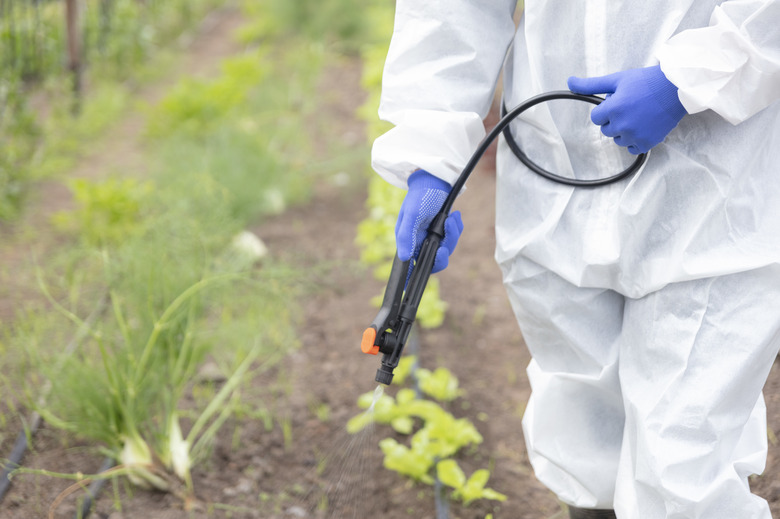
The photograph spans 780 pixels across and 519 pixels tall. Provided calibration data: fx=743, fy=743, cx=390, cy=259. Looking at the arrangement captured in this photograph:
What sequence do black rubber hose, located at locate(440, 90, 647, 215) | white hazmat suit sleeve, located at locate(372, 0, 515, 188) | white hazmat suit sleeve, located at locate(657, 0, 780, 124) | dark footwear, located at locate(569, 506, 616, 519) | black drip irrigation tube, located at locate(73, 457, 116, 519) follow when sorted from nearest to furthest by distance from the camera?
white hazmat suit sleeve, located at locate(657, 0, 780, 124) < black rubber hose, located at locate(440, 90, 647, 215) < white hazmat suit sleeve, located at locate(372, 0, 515, 188) < dark footwear, located at locate(569, 506, 616, 519) < black drip irrigation tube, located at locate(73, 457, 116, 519)

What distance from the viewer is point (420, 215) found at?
136cm

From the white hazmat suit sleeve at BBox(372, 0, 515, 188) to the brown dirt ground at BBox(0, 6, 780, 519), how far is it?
A: 3.10 ft

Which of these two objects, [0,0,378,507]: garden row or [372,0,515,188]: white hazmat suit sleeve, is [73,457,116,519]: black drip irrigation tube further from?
[372,0,515,188]: white hazmat suit sleeve

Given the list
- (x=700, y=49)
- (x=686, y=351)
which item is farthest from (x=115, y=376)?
(x=700, y=49)

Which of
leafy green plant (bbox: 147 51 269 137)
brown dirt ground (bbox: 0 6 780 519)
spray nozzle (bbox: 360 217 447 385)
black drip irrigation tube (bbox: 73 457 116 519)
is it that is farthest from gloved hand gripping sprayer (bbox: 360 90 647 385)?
leafy green plant (bbox: 147 51 269 137)

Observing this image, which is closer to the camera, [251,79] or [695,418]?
[695,418]

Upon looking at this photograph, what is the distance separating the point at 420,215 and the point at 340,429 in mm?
1021

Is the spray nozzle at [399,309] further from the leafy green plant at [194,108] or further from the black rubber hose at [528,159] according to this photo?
the leafy green plant at [194,108]

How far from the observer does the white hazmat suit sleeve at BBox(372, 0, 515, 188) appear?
4.47 ft

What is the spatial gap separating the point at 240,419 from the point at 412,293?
1.05 metres

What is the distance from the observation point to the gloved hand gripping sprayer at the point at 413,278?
1268 millimetres

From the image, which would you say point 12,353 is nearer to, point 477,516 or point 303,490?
point 303,490

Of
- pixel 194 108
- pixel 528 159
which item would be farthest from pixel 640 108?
pixel 194 108

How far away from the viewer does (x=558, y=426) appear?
148 centimetres
